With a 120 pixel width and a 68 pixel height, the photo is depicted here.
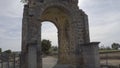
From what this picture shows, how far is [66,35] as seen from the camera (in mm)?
16922

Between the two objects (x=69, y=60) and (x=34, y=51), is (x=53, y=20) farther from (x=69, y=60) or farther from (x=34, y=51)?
(x=34, y=51)

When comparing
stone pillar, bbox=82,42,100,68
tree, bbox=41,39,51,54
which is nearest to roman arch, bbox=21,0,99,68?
stone pillar, bbox=82,42,100,68

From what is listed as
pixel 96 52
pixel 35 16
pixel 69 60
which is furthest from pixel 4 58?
pixel 96 52

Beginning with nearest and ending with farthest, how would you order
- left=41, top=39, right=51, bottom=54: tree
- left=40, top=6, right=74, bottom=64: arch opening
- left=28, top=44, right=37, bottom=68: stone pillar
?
left=28, top=44, right=37, bottom=68: stone pillar, left=40, top=6, right=74, bottom=64: arch opening, left=41, top=39, right=51, bottom=54: tree

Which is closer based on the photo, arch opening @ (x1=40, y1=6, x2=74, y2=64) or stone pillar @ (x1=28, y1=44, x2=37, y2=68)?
stone pillar @ (x1=28, y1=44, x2=37, y2=68)

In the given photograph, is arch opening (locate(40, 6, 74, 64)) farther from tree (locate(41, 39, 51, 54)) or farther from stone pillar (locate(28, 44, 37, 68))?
tree (locate(41, 39, 51, 54))

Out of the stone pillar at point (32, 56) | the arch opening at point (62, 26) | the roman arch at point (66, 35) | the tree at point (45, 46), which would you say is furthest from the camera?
the tree at point (45, 46)

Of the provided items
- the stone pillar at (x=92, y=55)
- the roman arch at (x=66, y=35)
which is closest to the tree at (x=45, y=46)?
the roman arch at (x=66, y=35)

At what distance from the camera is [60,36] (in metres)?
17.6

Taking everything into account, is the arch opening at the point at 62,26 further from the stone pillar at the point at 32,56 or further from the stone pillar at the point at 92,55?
the stone pillar at the point at 32,56

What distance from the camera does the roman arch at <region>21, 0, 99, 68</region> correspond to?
1270 cm

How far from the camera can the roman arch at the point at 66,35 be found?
12.7 metres

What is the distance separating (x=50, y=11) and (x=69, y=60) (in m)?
4.54

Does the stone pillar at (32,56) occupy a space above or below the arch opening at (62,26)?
below
